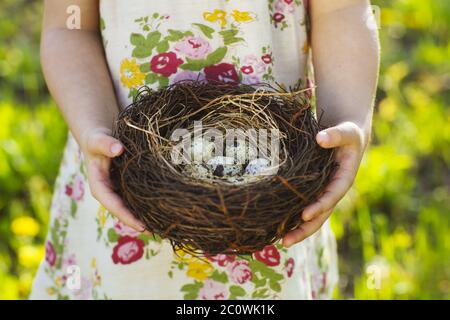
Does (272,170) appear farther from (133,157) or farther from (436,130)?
(436,130)

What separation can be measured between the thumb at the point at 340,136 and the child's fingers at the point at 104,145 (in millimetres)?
303

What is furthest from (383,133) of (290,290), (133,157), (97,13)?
(133,157)

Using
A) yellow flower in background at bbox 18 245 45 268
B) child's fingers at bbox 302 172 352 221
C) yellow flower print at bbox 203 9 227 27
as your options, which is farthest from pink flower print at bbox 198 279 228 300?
yellow flower in background at bbox 18 245 45 268

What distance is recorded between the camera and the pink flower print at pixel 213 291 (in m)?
1.34

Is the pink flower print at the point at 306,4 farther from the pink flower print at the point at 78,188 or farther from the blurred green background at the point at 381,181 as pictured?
the blurred green background at the point at 381,181

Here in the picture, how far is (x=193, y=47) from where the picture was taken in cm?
124

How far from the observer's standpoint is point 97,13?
4.31ft

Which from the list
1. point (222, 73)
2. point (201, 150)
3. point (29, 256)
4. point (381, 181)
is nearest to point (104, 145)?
point (201, 150)

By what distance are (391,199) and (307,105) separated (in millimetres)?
1126

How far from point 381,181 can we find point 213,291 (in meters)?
1.00

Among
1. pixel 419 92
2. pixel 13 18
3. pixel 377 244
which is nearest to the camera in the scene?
pixel 377 244

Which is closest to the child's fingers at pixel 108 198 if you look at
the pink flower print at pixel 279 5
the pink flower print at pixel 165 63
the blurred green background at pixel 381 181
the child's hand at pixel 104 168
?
the child's hand at pixel 104 168

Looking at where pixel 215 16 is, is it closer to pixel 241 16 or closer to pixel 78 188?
pixel 241 16

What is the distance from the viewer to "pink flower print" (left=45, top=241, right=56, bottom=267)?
154 cm
